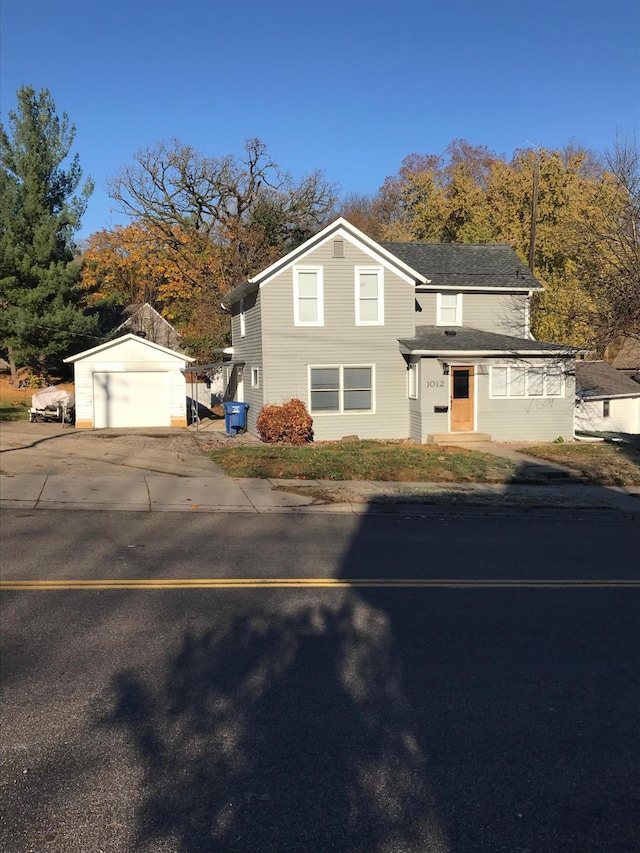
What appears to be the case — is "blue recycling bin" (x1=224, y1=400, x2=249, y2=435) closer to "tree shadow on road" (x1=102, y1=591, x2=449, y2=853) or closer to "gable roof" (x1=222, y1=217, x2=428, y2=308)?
"gable roof" (x1=222, y1=217, x2=428, y2=308)

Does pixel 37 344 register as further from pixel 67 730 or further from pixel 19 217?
pixel 67 730

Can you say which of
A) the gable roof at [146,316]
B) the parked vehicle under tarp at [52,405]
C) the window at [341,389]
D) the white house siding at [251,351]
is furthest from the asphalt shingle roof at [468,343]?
the gable roof at [146,316]

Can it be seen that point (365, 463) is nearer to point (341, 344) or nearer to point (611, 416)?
point (341, 344)

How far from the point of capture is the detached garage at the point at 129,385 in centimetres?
2712

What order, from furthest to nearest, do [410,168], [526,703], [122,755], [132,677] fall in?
1. [410,168]
2. [132,677]
3. [526,703]
4. [122,755]

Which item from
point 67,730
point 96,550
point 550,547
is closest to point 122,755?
point 67,730

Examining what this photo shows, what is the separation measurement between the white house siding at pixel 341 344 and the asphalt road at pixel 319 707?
50.6ft

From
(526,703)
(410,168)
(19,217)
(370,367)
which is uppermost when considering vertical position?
(410,168)

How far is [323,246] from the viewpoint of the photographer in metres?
24.1

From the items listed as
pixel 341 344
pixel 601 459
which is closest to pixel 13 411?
pixel 341 344

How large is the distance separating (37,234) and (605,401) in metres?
28.1

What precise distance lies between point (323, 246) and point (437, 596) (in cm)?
1802

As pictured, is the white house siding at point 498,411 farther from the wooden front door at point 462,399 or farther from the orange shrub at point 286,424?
the orange shrub at point 286,424

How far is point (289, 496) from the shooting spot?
14.7 metres
